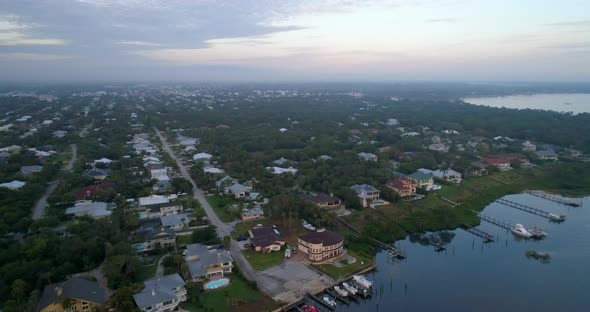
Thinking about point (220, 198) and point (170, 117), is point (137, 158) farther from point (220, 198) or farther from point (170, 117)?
point (170, 117)

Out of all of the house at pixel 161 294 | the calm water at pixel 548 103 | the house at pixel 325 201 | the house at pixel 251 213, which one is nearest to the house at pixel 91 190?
the house at pixel 251 213

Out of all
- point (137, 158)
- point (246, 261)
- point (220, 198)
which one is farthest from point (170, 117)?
point (246, 261)

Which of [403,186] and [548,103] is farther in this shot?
[548,103]

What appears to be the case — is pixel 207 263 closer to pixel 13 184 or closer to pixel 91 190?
pixel 91 190

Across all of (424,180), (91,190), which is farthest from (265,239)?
(424,180)

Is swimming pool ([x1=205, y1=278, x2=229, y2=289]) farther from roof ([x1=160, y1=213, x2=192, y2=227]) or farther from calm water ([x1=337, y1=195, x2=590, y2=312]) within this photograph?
roof ([x1=160, y1=213, x2=192, y2=227])

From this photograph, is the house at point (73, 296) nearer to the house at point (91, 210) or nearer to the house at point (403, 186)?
the house at point (91, 210)

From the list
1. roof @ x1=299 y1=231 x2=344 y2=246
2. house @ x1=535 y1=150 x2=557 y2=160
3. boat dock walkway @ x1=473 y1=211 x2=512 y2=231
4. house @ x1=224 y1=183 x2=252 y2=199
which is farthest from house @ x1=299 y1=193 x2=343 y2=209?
house @ x1=535 y1=150 x2=557 y2=160
